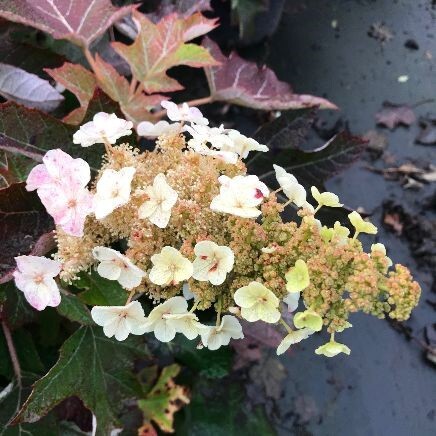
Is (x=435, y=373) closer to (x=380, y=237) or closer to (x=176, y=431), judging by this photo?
(x=380, y=237)

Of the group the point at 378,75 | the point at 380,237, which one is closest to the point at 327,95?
the point at 378,75

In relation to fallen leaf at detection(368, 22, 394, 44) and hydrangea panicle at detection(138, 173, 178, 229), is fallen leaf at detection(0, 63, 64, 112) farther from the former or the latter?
fallen leaf at detection(368, 22, 394, 44)

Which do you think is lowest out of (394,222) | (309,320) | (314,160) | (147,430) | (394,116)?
(147,430)

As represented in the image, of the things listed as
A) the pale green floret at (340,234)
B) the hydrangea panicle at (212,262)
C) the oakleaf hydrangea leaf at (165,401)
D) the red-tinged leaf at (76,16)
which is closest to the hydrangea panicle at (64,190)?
the hydrangea panicle at (212,262)

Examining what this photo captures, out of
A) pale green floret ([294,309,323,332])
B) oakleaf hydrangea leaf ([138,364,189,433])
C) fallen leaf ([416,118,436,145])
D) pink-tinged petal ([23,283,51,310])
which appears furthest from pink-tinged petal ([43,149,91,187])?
fallen leaf ([416,118,436,145])

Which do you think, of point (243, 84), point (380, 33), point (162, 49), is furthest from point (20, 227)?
point (380, 33)

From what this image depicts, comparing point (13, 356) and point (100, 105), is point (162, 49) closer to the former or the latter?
point (100, 105)
